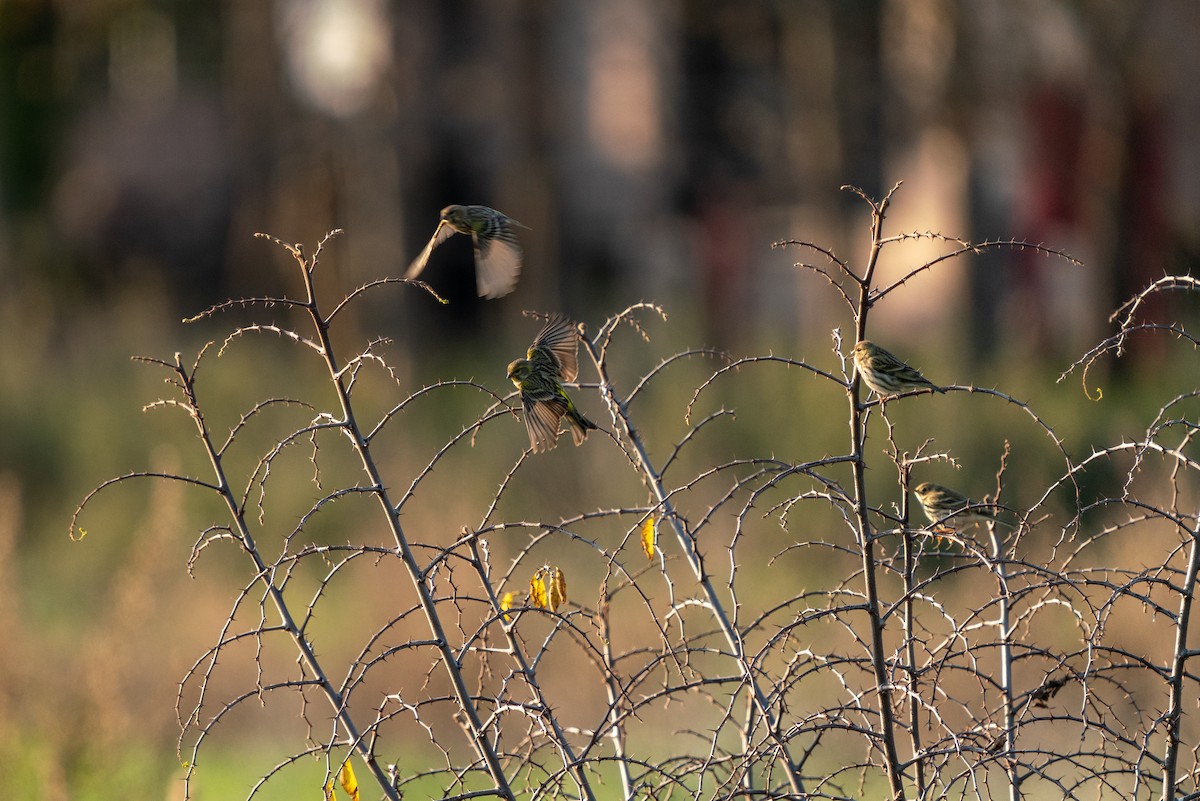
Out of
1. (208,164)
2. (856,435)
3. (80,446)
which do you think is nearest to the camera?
(856,435)

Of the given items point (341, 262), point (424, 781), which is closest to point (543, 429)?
point (424, 781)

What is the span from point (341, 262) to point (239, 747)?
9.49 meters

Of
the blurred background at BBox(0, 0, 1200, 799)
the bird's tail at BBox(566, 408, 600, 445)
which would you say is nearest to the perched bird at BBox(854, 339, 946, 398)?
the bird's tail at BBox(566, 408, 600, 445)

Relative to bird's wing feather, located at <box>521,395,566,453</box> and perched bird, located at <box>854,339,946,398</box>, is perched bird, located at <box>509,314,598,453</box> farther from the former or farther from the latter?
perched bird, located at <box>854,339,946,398</box>

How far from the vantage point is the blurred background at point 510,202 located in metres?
11.8

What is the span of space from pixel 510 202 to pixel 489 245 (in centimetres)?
1251

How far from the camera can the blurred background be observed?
1177 centimetres

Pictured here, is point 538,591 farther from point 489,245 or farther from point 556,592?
point 489,245

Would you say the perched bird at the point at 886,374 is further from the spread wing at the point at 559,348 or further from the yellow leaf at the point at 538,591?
the yellow leaf at the point at 538,591

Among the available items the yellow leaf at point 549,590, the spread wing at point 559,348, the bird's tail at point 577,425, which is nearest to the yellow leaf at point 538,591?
the yellow leaf at point 549,590

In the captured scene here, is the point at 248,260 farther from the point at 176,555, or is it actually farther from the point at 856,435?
the point at 856,435

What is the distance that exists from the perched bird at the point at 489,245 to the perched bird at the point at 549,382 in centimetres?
18

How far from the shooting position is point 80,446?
48.2 ft

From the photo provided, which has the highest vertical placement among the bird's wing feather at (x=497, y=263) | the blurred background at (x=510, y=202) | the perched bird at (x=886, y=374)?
the blurred background at (x=510, y=202)
